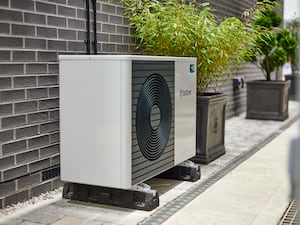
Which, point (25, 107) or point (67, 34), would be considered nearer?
point (25, 107)

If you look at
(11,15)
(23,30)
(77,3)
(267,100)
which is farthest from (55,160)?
(267,100)

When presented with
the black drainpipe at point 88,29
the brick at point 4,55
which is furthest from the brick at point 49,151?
the black drainpipe at point 88,29

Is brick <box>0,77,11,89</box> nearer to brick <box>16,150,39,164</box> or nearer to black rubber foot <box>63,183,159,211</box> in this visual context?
brick <box>16,150,39,164</box>

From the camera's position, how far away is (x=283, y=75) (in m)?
10.6

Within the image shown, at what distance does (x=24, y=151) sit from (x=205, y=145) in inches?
69.3

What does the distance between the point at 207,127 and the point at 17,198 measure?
1.87 metres

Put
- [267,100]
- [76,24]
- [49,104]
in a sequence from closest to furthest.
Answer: [49,104], [76,24], [267,100]

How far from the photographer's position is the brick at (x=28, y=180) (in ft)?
9.28

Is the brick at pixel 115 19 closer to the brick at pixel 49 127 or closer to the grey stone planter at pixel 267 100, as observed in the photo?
the brick at pixel 49 127

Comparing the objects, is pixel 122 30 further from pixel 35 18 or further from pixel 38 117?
pixel 38 117

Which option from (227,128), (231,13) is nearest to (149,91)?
(227,128)

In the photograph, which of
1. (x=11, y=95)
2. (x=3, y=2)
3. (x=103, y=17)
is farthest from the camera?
(x=103, y=17)

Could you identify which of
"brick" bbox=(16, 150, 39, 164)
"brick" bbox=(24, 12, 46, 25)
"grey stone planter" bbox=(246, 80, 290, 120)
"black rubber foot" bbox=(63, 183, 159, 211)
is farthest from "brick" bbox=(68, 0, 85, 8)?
"grey stone planter" bbox=(246, 80, 290, 120)

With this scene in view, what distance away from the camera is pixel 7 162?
2717 mm
